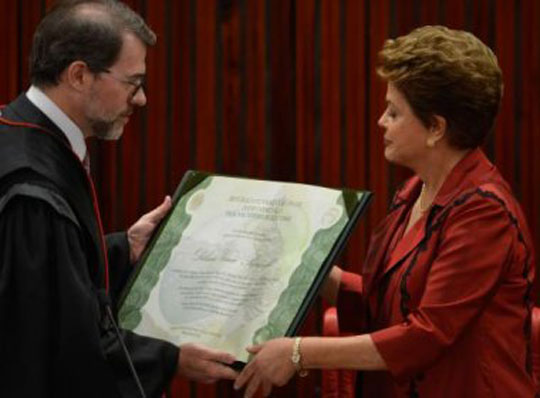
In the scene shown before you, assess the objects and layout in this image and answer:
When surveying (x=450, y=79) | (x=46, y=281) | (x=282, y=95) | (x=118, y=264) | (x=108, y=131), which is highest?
(x=450, y=79)

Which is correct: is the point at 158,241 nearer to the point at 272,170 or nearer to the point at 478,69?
the point at 478,69

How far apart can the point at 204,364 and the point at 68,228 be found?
48cm

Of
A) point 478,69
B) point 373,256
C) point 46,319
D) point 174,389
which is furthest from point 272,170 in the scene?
point 46,319

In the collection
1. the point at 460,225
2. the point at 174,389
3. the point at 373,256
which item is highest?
the point at 460,225

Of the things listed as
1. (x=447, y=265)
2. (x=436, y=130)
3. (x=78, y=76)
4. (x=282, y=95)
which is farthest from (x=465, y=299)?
(x=282, y=95)

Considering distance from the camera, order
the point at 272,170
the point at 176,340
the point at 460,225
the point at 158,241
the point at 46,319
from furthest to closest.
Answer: the point at 272,170, the point at 158,241, the point at 176,340, the point at 460,225, the point at 46,319

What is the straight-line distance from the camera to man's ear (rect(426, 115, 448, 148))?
2365mm

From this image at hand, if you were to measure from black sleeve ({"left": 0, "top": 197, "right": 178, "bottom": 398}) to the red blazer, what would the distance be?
65cm

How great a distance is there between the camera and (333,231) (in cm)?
234

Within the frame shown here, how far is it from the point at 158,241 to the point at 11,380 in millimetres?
619

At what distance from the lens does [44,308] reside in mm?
2029

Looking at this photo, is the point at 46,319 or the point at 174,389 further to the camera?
the point at 174,389

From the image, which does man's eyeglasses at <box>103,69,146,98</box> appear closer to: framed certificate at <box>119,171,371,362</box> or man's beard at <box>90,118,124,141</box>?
man's beard at <box>90,118,124,141</box>

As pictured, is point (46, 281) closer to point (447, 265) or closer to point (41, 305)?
point (41, 305)
